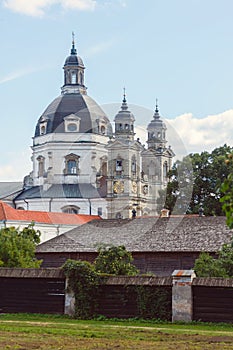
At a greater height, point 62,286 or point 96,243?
point 96,243

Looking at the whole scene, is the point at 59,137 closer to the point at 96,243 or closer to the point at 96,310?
the point at 96,243

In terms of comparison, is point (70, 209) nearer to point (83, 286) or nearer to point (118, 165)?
point (118, 165)

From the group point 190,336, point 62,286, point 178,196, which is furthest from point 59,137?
point 190,336

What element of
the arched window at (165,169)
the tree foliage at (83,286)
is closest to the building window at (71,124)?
the arched window at (165,169)

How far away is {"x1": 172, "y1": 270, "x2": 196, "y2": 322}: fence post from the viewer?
22688mm

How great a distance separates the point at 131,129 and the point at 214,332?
77.2 m

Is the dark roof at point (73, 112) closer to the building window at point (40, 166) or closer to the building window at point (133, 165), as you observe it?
the building window at point (40, 166)

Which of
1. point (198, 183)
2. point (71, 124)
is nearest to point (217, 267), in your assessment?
point (198, 183)

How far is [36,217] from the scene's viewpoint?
71750mm

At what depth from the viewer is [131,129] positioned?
96.4 meters

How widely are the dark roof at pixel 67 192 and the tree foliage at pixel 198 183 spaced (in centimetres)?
2396

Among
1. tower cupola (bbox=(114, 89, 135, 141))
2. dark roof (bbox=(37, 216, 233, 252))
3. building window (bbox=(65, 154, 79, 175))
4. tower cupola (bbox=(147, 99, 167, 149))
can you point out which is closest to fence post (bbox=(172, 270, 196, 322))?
dark roof (bbox=(37, 216, 233, 252))

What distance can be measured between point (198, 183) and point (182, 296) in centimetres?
4456

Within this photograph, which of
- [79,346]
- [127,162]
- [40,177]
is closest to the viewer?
[79,346]
